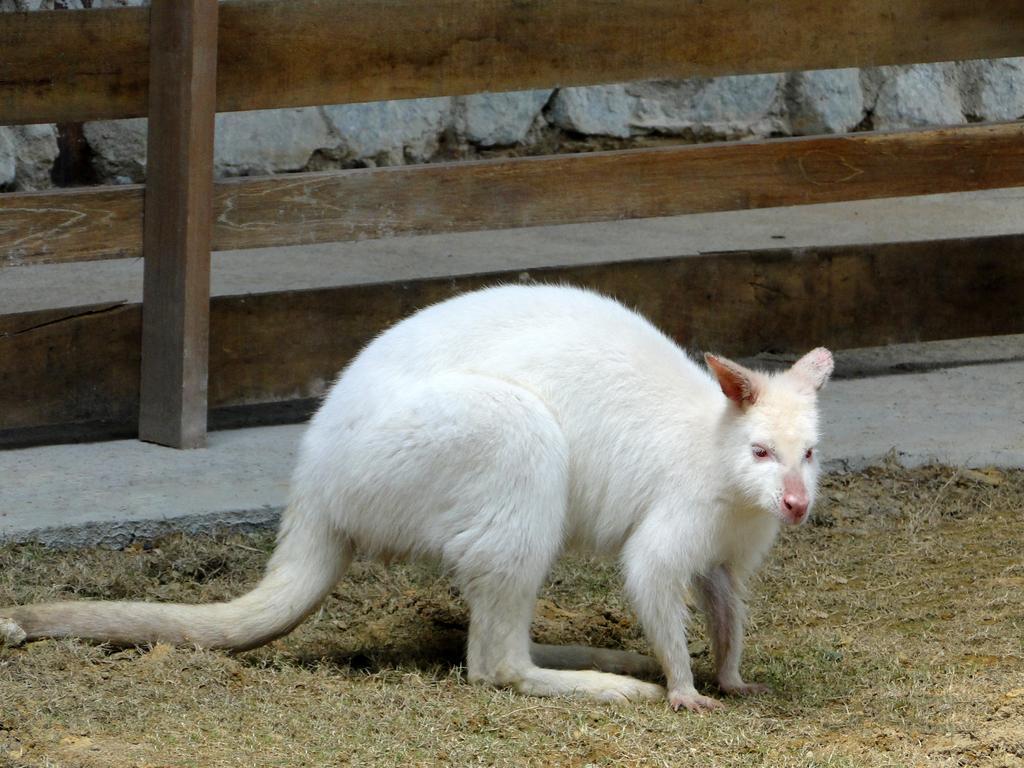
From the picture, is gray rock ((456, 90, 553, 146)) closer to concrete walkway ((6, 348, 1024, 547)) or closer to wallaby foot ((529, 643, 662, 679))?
concrete walkway ((6, 348, 1024, 547))

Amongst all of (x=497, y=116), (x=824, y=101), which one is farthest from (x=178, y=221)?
(x=824, y=101)

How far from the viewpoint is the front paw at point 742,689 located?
3.63 m

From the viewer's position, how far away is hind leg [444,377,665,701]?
3.43 meters

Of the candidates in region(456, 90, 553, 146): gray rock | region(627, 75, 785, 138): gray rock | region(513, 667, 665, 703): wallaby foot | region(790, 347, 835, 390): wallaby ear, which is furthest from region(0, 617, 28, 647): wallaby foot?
region(627, 75, 785, 138): gray rock

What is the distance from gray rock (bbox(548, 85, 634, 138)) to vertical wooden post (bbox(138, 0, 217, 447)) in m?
4.14

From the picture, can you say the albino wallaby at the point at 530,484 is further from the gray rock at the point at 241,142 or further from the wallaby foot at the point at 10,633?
the gray rock at the point at 241,142

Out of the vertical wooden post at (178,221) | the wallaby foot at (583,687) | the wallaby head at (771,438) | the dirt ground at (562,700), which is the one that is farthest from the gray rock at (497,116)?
the wallaby foot at (583,687)

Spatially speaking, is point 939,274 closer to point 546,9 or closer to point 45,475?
point 546,9

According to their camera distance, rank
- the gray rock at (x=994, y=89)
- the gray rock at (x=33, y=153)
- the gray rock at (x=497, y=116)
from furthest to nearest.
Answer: the gray rock at (x=994, y=89) < the gray rock at (x=497, y=116) < the gray rock at (x=33, y=153)

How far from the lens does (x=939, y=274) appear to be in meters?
6.43

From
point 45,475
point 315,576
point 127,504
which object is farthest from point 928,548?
point 45,475

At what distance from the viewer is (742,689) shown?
3.63 m

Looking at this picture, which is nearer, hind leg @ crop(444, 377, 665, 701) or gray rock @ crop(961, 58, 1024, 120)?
hind leg @ crop(444, 377, 665, 701)

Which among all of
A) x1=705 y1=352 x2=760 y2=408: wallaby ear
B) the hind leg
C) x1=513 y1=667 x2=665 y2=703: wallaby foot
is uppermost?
x1=705 y1=352 x2=760 y2=408: wallaby ear
